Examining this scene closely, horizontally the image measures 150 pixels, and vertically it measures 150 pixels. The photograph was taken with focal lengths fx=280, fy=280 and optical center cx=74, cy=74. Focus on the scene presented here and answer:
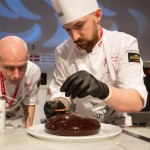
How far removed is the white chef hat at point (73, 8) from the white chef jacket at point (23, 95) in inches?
25.9

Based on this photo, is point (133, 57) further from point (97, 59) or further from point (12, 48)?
point (12, 48)

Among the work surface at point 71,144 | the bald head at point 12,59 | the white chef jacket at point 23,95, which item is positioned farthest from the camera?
the white chef jacket at point 23,95

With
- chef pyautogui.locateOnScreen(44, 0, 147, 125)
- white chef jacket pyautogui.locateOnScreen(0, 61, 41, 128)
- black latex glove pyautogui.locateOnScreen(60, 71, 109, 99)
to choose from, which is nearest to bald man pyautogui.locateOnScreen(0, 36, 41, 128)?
white chef jacket pyautogui.locateOnScreen(0, 61, 41, 128)

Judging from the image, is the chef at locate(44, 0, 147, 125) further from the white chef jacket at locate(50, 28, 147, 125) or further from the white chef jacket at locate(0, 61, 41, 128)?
the white chef jacket at locate(0, 61, 41, 128)

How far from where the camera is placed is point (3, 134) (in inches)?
38.5

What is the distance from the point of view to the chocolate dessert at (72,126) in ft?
2.91

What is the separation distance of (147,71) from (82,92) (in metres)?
1.54

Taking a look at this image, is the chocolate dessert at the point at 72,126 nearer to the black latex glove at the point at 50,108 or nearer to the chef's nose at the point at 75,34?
the black latex glove at the point at 50,108

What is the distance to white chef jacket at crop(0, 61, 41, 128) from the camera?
1879mm

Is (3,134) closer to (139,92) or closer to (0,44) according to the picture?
(139,92)

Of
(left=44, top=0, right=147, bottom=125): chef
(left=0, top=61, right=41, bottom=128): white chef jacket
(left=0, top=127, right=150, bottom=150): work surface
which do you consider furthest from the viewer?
(left=0, top=61, right=41, bottom=128): white chef jacket

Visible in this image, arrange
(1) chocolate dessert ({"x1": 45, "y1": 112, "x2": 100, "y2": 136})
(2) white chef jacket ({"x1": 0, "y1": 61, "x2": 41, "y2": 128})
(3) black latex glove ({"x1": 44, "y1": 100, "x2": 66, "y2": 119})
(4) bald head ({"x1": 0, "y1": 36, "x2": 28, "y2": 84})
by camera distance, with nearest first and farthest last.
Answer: (1) chocolate dessert ({"x1": 45, "y1": 112, "x2": 100, "y2": 136}) → (3) black latex glove ({"x1": 44, "y1": 100, "x2": 66, "y2": 119}) → (4) bald head ({"x1": 0, "y1": 36, "x2": 28, "y2": 84}) → (2) white chef jacket ({"x1": 0, "y1": 61, "x2": 41, "y2": 128})

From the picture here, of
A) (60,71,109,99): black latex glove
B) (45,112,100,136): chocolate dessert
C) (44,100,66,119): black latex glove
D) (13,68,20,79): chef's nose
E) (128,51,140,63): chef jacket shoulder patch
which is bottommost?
(45,112,100,136): chocolate dessert

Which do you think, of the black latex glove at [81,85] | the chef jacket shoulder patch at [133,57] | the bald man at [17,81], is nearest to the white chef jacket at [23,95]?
the bald man at [17,81]
